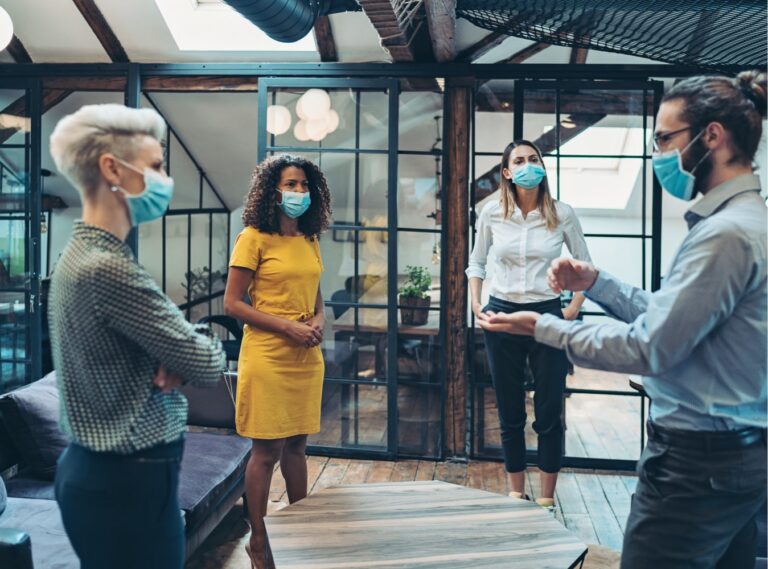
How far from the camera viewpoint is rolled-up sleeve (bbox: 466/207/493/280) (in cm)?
367

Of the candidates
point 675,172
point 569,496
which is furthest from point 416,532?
point 569,496

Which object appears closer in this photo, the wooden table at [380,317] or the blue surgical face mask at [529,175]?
the blue surgical face mask at [529,175]

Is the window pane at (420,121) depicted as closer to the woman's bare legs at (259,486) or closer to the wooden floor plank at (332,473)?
the wooden floor plank at (332,473)

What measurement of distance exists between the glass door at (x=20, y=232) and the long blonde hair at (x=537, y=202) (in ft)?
8.57

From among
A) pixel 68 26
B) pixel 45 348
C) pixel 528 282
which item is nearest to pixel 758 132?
pixel 528 282

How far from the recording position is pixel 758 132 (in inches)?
68.7

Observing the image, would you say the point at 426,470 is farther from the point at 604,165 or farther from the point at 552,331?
the point at 552,331

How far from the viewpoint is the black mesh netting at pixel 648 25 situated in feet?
9.95

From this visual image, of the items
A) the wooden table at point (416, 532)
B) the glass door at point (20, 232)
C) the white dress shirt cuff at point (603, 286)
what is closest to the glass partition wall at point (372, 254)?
the glass door at point (20, 232)

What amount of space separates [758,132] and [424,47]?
2.72 meters

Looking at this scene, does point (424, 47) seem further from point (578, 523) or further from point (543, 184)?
point (578, 523)

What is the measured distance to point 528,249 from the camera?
348 cm

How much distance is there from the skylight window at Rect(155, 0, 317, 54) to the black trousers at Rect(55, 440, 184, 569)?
3.12 metres

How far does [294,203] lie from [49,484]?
4.13ft
